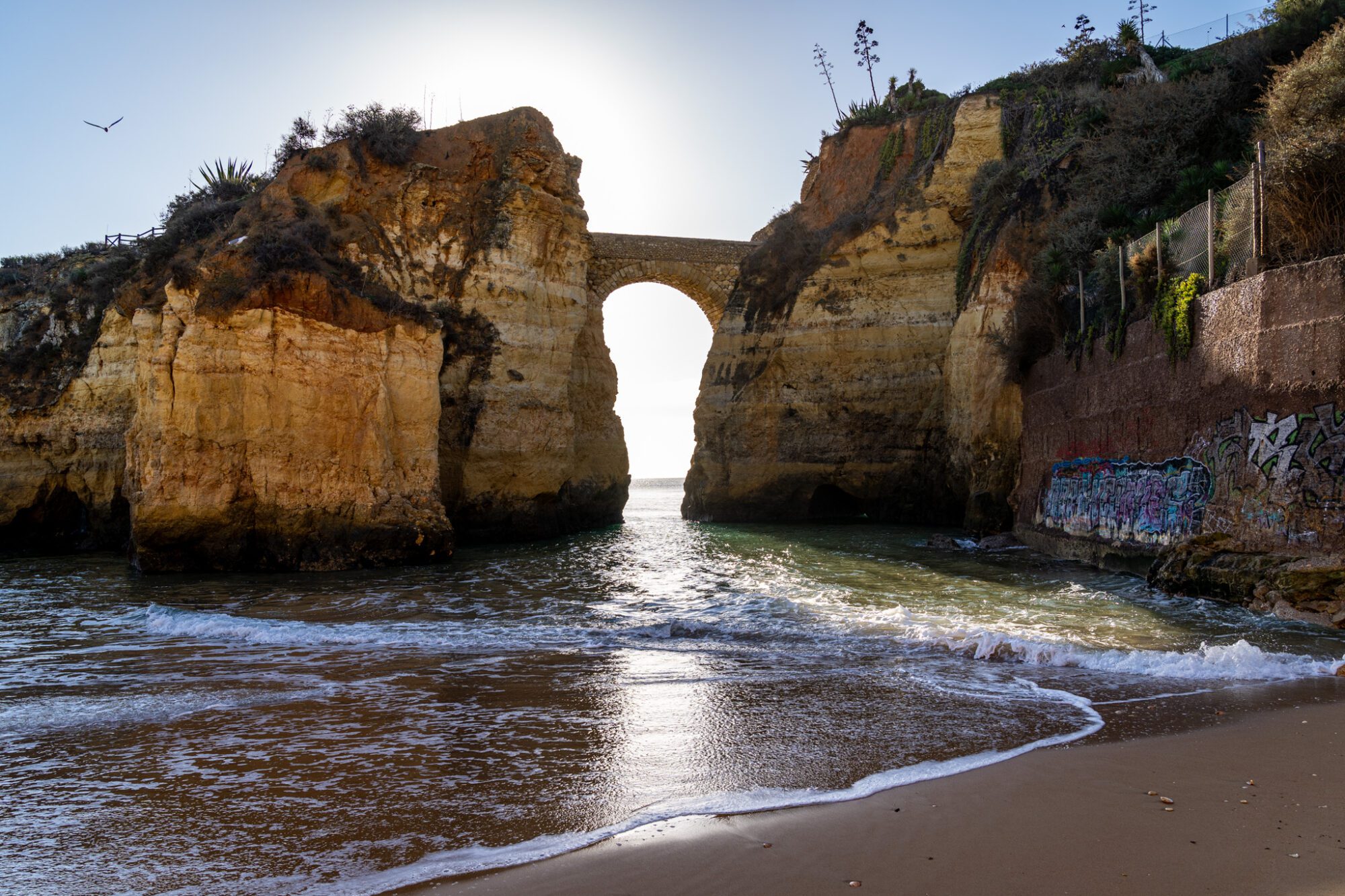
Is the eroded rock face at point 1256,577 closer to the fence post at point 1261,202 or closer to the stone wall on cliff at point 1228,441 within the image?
the stone wall on cliff at point 1228,441

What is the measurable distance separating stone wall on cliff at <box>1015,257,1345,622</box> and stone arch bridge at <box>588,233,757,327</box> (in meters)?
16.7

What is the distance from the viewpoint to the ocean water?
362 centimetres

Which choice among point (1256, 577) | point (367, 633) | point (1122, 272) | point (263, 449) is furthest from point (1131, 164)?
point (263, 449)

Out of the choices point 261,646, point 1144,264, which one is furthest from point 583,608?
point 1144,264

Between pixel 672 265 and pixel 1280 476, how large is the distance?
73.4 ft

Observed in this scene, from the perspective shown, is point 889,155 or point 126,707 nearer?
point 126,707

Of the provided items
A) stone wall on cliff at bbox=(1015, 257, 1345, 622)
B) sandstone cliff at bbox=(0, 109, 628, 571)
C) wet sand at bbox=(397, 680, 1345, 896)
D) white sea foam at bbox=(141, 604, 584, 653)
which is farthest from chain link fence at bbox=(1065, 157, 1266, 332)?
sandstone cliff at bbox=(0, 109, 628, 571)

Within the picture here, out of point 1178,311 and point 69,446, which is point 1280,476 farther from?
point 69,446

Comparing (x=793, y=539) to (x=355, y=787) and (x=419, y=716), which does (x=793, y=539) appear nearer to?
(x=419, y=716)

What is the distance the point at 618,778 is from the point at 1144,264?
12104 mm

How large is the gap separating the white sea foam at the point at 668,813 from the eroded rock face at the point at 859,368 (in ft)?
61.0

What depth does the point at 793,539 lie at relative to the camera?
20.0 metres

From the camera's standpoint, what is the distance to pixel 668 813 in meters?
3.78

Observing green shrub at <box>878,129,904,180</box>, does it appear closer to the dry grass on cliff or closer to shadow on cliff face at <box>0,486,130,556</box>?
the dry grass on cliff
